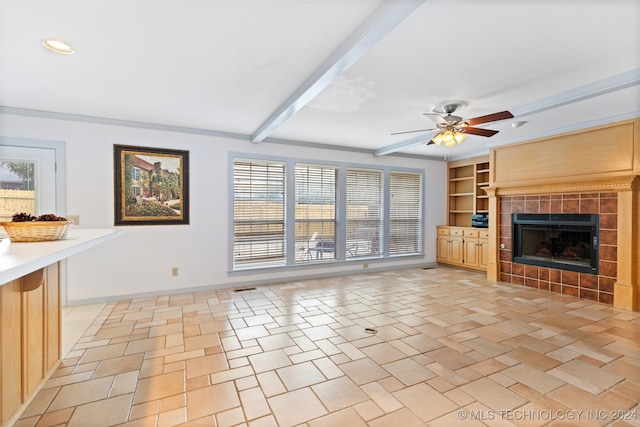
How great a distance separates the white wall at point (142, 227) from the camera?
382 centimetres

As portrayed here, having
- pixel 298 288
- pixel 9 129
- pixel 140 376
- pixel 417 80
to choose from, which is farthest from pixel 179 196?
pixel 417 80

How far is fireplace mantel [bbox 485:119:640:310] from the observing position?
3764mm

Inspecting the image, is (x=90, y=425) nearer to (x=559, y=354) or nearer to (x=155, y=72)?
(x=155, y=72)

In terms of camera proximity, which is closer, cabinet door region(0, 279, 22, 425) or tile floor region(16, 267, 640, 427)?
cabinet door region(0, 279, 22, 425)

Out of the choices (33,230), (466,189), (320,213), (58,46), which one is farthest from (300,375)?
(466,189)

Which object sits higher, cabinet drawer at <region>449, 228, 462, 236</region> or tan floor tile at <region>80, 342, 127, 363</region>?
cabinet drawer at <region>449, 228, 462, 236</region>

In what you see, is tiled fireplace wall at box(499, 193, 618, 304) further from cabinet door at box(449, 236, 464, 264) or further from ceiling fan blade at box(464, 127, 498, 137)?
ceiling fan blade at box(464, 127, 498, 137)

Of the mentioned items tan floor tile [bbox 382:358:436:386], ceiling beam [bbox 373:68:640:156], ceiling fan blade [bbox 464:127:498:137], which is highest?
ceiling beam [bbox 373:68:640:156]

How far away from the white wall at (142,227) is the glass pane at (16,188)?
338 millimetres

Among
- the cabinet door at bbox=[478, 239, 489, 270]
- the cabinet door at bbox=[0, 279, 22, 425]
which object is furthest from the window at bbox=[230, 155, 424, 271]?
the cabinet door at bbox=[0, 279, 22, 425]

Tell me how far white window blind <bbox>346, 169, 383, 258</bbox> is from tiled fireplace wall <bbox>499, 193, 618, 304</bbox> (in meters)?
2.21

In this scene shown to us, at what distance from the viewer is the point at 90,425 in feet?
5.67

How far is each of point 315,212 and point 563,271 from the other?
397 cm

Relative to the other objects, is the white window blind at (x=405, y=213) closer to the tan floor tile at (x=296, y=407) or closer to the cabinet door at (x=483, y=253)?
the cabinet door at (x=483, y=253)
